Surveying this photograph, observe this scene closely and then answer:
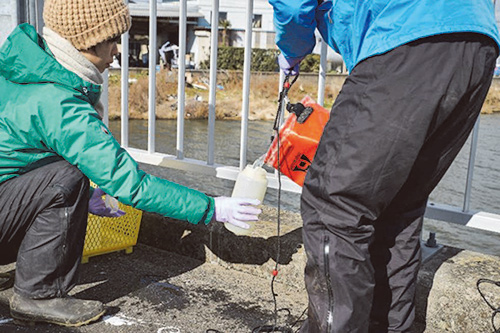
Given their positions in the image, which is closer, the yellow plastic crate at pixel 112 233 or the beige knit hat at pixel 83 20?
the beige knit hat at pixel 83 20

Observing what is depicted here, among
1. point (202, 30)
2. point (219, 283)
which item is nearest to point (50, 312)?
point (219, 283)

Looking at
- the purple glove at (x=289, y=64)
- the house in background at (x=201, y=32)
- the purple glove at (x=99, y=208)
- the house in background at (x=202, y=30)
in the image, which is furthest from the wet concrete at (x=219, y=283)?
the house in background at (x=201, y=32)

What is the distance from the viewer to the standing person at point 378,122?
1564 millimetres

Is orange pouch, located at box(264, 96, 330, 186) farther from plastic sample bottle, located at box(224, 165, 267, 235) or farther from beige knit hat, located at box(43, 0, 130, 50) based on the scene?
beige knit hat, located at box(43, 0, 130, 50)

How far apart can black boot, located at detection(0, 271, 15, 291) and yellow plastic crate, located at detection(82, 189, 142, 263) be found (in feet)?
1.11

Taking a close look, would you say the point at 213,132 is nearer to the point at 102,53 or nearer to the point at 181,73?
the point at 181,73

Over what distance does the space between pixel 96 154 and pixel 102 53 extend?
43 cm

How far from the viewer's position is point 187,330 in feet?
A: 7.23

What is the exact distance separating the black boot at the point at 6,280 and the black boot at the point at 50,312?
28 centimetres

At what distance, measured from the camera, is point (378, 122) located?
1586 mm

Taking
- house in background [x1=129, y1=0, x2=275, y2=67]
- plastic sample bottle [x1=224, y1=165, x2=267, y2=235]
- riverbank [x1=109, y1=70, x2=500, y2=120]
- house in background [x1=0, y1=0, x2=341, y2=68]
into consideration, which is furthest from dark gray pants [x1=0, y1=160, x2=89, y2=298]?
house in background [x1=129, y1=0, x2=275, y2=67]

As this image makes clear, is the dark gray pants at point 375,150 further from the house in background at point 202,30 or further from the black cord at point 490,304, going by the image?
the house in background at point 202,30

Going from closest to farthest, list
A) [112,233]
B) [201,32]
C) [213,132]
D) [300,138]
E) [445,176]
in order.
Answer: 1. [300,138]
2. [112,233]
3. [213,132]
4. [445,176]
5. [201,32]

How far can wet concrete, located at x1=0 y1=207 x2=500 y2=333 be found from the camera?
2.22m
